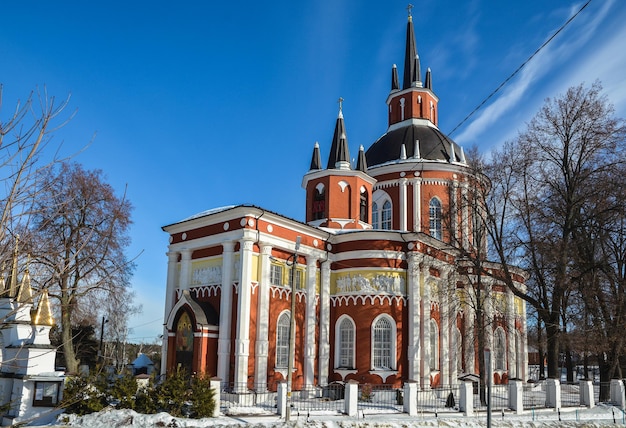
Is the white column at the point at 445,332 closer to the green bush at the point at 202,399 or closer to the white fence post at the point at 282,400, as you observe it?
the white fence post at the point at 282,400

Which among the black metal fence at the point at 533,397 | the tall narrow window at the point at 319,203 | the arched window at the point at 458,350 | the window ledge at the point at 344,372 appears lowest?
the black metal fence at the point at 533,397

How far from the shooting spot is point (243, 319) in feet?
70.3

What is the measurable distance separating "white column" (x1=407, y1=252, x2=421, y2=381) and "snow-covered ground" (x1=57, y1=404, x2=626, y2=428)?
5.03m

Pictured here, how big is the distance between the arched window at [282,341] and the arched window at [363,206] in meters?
7.99

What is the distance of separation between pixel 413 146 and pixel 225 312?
17.0 m

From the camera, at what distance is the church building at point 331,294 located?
22.1 meters

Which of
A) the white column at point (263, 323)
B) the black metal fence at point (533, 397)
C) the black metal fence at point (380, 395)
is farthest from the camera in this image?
the black metal fence at point (380, 395)

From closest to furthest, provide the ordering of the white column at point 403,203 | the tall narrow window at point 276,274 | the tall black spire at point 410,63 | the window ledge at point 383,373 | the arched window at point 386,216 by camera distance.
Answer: the tall narrow window at point 276,274 < the window ledge at point 383,373 < the white column at point 403,203 < the arched window at point 386,216 < the tall black spire at point 410,63

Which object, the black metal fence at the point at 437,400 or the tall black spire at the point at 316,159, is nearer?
the black metal fence at the point at 437,400

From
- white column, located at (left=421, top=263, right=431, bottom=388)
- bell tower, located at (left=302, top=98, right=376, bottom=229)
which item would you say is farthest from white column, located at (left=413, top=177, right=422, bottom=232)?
white column, located at (left=421, top=263, right=431, bottom=388)

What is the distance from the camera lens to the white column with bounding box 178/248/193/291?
24.5m

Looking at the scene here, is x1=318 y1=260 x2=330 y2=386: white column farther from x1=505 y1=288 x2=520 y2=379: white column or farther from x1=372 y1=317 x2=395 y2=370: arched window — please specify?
x1=505 y1=288 x2=520 y2=379: white column

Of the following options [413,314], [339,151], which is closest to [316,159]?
[339,151]

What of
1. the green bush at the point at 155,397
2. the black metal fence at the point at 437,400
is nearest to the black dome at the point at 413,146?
the black metal fence at the point at 437,400
